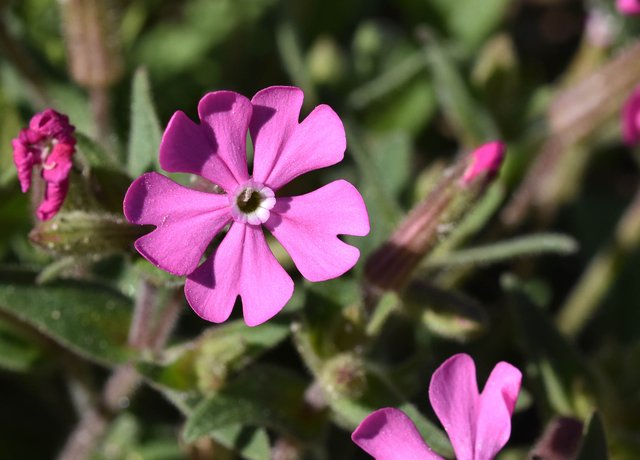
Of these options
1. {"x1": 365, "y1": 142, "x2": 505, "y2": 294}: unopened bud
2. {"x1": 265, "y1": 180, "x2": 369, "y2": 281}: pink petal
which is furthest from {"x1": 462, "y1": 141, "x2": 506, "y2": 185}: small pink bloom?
{"x1": 265, "y1": 180, "x2": 369, "y2": 281}: pink petal

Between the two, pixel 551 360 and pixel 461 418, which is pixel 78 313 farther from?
pixel 551 360

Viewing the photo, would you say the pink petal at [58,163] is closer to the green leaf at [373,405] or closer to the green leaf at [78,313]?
the green leaf at [78,313]

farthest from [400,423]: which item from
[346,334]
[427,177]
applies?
[427,177]

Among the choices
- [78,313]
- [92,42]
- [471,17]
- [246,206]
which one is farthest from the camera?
[471,17]

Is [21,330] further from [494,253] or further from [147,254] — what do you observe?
[494,253]

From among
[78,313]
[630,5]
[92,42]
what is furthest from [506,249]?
[92,42]

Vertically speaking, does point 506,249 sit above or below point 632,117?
below
